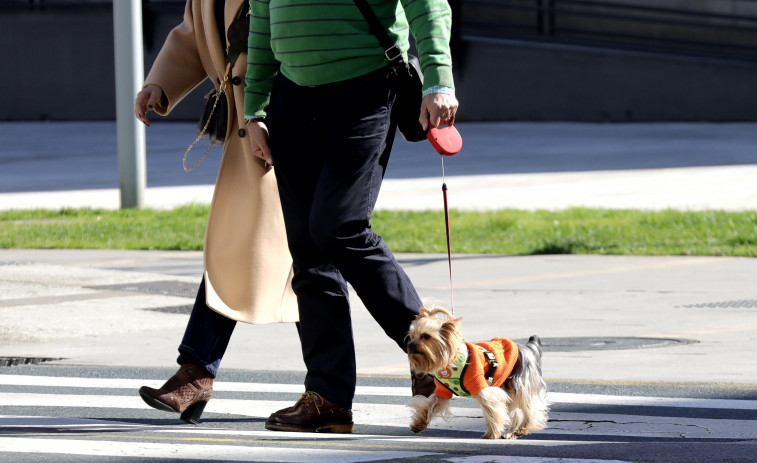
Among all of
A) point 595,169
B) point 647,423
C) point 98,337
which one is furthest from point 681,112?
point 647,423

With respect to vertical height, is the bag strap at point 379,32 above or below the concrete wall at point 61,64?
below

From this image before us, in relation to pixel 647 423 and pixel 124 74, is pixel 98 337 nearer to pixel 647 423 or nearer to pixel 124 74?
pixel 647 423

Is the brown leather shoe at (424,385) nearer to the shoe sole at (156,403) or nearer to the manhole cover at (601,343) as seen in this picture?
the shoe sole at (156,403)

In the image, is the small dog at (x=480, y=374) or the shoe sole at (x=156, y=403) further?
the shoe sole at (x=156, y=403)

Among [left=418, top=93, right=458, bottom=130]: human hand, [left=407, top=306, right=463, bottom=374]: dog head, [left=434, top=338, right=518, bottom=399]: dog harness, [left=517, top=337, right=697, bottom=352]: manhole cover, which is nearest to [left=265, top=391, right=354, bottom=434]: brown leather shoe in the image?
[left=434, top=338, right=518, bottom=399]: dog harness

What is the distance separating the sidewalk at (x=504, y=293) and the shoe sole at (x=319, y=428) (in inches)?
61.9

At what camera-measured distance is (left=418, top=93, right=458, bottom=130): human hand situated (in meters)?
4.56

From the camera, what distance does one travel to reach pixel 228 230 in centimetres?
550

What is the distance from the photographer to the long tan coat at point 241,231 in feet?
17.6

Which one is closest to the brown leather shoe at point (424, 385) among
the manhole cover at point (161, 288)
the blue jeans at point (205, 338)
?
the blue jeans at point (205, 338)

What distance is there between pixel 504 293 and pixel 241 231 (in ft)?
13.0

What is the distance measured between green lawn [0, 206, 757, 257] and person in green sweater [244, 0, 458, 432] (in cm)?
640

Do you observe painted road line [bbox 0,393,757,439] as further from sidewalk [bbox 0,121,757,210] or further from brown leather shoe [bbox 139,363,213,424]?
sidewalk [bbox 0,121,757,210]

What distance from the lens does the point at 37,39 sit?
33.4m
